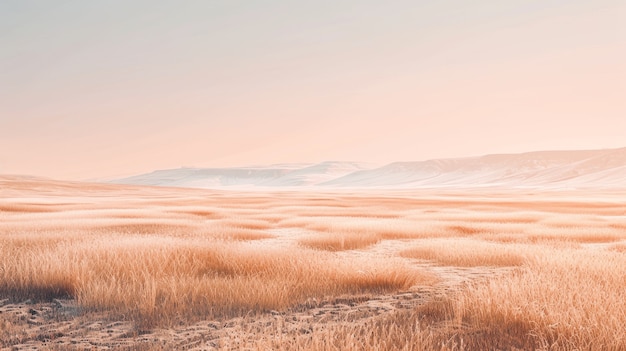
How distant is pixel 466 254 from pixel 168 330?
780 cm

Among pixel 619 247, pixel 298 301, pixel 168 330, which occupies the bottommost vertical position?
pixel 619 247

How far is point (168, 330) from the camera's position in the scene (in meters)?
5.23

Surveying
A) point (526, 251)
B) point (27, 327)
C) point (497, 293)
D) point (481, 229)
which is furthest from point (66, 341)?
point (481, 229)

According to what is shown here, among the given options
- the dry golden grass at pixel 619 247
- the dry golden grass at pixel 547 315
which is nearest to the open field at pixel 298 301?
the dry golden grass at pixel 547 315

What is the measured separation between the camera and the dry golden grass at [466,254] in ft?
34.3

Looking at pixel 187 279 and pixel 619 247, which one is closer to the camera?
pixel 187 279

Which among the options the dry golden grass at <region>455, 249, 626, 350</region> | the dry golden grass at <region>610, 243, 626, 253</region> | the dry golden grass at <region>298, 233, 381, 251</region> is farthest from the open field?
the dry golden grass at <region>610, 243, 626, 253</region>

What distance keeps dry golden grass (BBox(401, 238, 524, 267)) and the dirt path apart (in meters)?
3.70

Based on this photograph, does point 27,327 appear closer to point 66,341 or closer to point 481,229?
point 66,341

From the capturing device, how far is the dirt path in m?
4.75

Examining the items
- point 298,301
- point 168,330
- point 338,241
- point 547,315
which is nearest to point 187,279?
point 298,301

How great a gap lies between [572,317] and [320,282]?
3.64 metres

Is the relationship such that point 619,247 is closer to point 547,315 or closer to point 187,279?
point 547,315

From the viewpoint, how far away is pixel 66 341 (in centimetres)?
492
